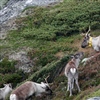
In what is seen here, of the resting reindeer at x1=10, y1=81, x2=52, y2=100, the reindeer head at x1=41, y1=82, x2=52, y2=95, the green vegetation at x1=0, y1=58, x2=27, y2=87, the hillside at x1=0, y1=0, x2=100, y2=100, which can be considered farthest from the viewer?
the green vegetation at x1=0, y1=58, x2=27, y2=87

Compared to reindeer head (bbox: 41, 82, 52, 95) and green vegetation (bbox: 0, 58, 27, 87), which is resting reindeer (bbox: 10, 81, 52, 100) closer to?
reindeer head (bbox: 41, 82, 52, 95)

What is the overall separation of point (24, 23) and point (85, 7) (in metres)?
7.44

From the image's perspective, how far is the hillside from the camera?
28047 mm

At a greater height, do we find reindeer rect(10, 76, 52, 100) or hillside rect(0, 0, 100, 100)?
reindeer rect(10, 76, 52, 100)

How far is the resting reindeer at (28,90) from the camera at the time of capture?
20.8 meters

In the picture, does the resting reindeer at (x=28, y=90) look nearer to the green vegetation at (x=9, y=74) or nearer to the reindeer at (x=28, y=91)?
the reindeer at (x=28, y=91)

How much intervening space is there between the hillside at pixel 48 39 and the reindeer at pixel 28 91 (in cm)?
124

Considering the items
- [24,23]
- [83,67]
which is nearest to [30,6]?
[24,23]

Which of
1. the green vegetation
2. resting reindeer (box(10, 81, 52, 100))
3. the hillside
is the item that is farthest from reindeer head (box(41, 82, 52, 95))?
the green vegetation

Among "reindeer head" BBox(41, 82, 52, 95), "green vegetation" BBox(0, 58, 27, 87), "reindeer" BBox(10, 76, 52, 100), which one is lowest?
"green vegetation" BBox(0, 58, 27, 87)

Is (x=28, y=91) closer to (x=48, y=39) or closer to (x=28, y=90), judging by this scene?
(x=28, y=90)

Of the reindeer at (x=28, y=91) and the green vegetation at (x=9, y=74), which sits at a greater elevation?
the reindeer at (x=28, y=91)

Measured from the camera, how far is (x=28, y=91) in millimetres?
21234

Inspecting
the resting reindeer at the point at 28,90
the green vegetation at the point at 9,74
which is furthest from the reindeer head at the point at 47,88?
the green vegetation at the point at 9,74
